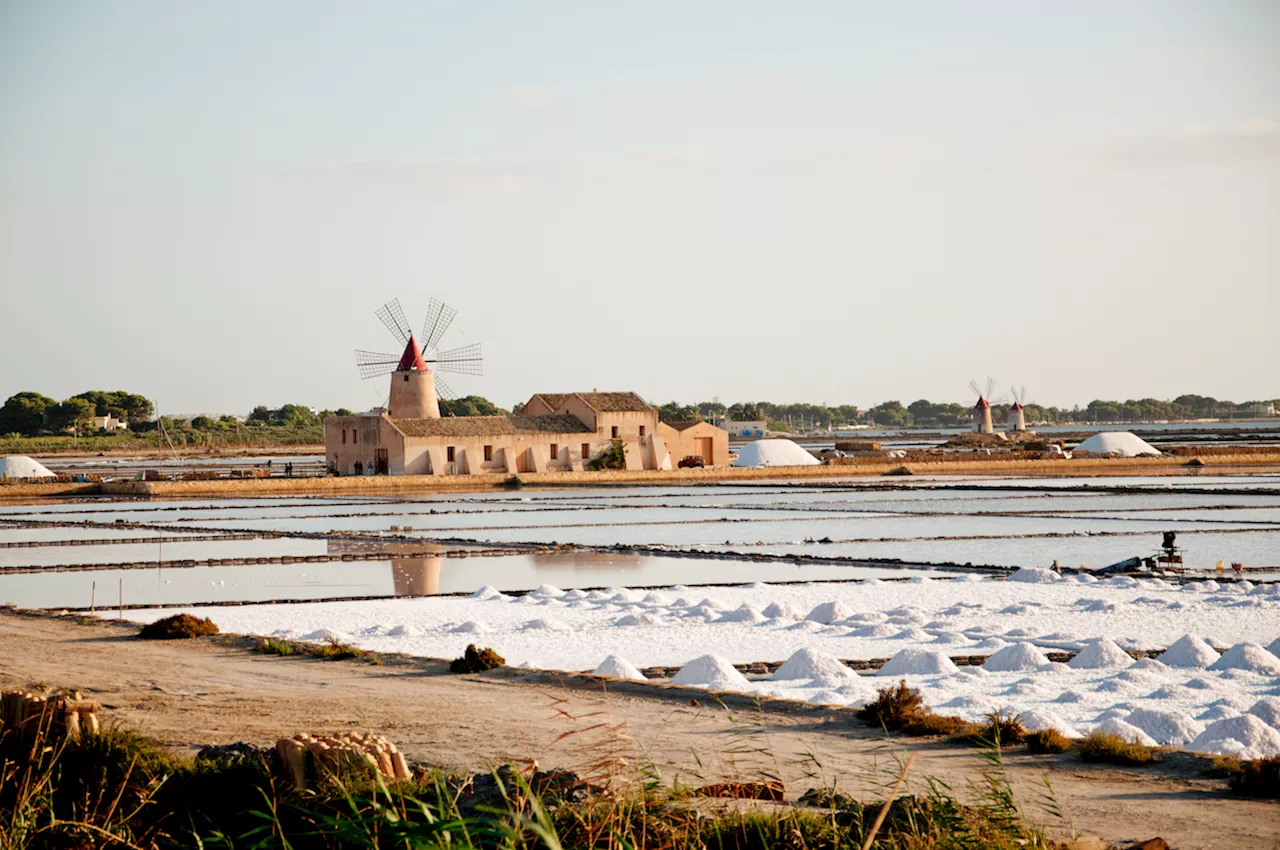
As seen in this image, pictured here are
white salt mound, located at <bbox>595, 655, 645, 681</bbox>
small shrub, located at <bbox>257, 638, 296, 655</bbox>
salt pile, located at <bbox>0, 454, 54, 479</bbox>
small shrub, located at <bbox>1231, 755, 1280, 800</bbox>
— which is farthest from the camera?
salt pile, located at <bbox>0, 454, 54, 479</bbox>

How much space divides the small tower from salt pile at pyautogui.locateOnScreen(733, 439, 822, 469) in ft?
27.5

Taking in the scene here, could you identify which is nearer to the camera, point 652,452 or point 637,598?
point 637,598

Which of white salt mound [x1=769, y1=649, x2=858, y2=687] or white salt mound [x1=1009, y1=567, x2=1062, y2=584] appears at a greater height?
white salt mound [x1=769, y1=649, x2=858, y2=687]

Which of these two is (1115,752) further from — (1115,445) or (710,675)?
(1115,445)

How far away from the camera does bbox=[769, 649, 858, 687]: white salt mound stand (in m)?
8.16

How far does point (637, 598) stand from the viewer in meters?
12.2

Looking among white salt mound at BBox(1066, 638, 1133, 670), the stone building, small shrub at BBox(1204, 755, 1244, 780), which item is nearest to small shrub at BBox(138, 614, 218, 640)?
white salt mound at BBox(1066, 638, 1133, 670)

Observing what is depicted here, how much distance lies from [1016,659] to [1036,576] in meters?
5.21

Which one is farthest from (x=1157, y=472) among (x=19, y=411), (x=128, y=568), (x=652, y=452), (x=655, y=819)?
(x=19, y=411)

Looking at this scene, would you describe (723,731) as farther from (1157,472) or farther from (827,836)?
(1157,472)

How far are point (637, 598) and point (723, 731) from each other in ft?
18.9

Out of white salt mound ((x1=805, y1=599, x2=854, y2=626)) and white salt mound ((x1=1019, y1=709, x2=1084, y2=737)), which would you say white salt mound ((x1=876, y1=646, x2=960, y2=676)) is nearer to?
white salt mound ((x1=1019, y1=709, x2=1084, y2=737))

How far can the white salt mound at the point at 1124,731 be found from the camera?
6456 millimetres

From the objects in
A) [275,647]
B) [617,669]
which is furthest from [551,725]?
[275,647]
